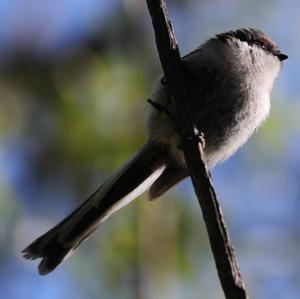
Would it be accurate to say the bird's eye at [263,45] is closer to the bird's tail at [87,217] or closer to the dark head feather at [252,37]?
the dark head feather at [252,37]

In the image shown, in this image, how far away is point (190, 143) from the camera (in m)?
2.67

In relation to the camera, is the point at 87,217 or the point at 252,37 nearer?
the point at 87,217

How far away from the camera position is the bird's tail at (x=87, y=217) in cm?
344

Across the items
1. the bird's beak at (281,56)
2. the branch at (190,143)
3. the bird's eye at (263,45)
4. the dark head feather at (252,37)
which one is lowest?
the branch at (190,143)

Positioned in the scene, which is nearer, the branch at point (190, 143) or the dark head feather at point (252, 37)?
the branch at point (190, 143)

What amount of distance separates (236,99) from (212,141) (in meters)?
0.24

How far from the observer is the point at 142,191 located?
3604 mm

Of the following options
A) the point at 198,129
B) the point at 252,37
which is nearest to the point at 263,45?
the point at 252,37

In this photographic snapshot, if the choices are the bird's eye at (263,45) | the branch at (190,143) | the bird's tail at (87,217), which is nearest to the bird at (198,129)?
the bird's tail at (87,217)

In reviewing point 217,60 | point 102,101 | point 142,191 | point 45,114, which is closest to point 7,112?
point 45,114

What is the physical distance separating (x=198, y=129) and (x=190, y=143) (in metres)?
0.71

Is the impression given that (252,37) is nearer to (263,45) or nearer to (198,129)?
(263,45)

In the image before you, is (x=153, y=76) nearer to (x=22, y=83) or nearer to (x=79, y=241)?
(x=22, y=83)

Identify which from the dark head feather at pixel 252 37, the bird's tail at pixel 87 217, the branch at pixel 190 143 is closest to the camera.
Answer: the branch at pixel 190 143
